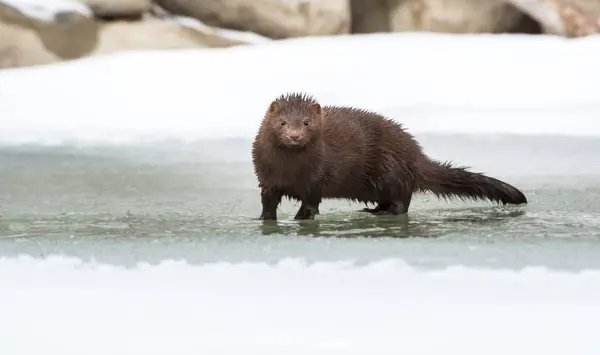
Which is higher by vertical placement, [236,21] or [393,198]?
[236,21]

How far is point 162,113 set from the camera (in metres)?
8.95

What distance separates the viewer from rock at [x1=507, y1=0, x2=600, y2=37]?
12.3 metres

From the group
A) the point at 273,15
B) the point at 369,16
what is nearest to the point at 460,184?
the point at 273,15

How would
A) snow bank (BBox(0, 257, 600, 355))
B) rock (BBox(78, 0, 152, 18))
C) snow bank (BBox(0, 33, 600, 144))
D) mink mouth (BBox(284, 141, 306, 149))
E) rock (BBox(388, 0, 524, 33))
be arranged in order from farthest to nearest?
Result: rock (BBox(388, 0, 524, 33)), rock (BBox(78, 0, 152, 18)), snow bank (BBox(0, 33, 600, 144)), mink mouth (BBox(284, 141, 306, 149)), snow bank (BBox(0, 257, 600, 355))

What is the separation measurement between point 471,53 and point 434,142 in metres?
2.79

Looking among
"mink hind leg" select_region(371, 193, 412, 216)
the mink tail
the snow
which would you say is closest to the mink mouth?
"mink hind leg" select_region(371, 193, 412, 216)

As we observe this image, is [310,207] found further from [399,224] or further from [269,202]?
[399,224]

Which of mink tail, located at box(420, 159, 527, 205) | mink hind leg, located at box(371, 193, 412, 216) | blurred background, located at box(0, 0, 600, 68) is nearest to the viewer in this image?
mink hind leg, located at box(371, 193, 412, 216)

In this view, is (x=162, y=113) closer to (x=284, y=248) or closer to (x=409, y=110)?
(x=409, y=110)

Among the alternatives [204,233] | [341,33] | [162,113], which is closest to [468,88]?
[162,113]

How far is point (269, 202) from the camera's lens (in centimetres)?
498

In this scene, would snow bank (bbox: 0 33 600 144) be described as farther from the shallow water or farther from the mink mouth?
the mink mouth

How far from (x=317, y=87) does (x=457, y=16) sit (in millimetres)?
3787

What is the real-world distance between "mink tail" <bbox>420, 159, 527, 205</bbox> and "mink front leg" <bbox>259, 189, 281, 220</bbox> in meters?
0.87
